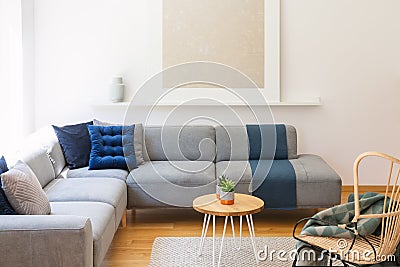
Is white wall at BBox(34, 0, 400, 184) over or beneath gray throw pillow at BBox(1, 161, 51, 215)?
over

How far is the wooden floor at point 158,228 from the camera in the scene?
13.4 ft

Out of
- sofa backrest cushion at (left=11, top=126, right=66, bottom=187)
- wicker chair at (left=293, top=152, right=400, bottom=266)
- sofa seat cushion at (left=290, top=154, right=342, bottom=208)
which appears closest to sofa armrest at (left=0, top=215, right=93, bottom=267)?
sofa backrest cushion at (left=11, top=126, right=66, bottom=187)

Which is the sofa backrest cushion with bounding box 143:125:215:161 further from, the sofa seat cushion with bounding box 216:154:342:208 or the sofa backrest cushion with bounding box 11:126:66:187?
the sofa backrest cushion with bounding box 11:126:66:187

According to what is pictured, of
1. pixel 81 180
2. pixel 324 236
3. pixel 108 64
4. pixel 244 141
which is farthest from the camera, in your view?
pixel 108 64

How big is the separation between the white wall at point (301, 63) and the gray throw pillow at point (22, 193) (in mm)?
2486

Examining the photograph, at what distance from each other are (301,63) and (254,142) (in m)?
1.02

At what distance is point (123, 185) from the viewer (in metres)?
4.68

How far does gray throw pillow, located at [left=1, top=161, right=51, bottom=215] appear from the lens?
327cm

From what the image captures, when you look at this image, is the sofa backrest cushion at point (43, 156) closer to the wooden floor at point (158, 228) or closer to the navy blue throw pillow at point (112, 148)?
the navy blue throw pillow at point (112, 148)

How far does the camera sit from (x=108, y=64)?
19.1 ft

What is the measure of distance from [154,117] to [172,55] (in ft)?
2.12

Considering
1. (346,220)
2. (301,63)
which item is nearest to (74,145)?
(301,63)

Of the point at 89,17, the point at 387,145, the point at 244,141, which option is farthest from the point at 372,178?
the point at 89,17

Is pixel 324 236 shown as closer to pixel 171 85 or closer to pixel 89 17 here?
pixel 171 85
